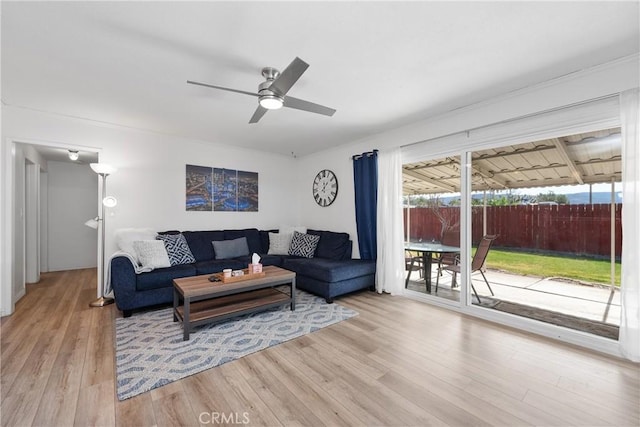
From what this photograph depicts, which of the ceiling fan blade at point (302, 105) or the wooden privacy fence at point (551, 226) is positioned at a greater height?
the ceiling fan blade at point (302, 105)

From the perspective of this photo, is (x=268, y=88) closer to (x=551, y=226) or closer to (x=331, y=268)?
(x=331, y=268)

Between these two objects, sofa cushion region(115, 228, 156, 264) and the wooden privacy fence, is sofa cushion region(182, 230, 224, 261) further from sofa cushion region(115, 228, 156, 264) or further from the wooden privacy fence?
the wooden privacy fence

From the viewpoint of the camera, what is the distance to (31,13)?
65.6 inches

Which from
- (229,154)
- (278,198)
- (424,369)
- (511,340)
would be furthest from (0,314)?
(511,340)

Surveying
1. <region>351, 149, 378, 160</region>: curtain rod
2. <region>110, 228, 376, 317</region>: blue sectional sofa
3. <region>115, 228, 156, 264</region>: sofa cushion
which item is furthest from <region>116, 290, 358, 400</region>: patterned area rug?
<region>351, 149, 378, 160</region>: curtain rod

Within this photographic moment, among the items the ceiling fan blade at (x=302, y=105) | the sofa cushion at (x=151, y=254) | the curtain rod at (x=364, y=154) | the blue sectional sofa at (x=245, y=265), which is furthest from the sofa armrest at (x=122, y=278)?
the curtain rod at (x=364, y=154)

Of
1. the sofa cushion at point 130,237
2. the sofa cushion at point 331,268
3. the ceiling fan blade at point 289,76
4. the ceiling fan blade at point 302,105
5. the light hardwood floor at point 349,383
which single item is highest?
the ceiling fan blade at point 289,76

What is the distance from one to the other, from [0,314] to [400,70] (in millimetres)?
4933

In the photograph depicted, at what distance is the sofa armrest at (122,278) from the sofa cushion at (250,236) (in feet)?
5.30

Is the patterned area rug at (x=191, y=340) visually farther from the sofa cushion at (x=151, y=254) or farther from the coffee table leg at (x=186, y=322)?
the sofa cushion at (x=151, y=254)

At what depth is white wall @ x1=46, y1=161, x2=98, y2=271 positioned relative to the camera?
5.35 m

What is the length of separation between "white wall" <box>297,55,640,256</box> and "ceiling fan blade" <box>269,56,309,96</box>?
2.20 m

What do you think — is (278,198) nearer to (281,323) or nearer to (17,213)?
(281,323)

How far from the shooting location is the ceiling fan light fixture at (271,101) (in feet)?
7.11
